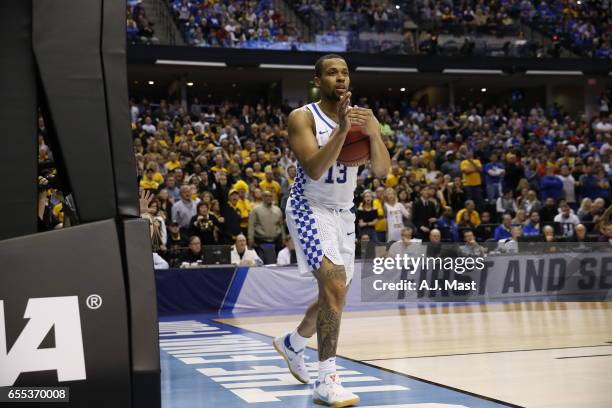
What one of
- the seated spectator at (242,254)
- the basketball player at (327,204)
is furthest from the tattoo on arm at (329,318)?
the seated spectator at (242,254)

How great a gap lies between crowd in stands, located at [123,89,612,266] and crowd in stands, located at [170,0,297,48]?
8.80ft

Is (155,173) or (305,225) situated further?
(155,173)

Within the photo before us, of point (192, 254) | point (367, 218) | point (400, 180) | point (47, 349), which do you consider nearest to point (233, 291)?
point (192, 254)

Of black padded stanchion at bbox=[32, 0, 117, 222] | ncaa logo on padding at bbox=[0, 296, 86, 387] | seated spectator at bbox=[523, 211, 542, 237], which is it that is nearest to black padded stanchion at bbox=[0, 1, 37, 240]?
black padded stanchion at bbox=[32, 0, 117, 222]

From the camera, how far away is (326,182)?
6039 mm

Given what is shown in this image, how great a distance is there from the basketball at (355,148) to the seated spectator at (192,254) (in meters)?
9.41

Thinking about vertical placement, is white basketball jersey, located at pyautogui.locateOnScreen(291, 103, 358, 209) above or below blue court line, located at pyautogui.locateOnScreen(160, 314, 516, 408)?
above

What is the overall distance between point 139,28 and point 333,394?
2489 cm

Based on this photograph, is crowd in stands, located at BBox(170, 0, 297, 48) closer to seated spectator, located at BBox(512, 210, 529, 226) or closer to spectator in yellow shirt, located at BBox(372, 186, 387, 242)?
spectator in yellow shirt, located at BBox(372, 186, 387, 242)

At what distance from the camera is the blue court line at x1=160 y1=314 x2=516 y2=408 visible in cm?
580

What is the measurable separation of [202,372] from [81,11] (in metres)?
4.67

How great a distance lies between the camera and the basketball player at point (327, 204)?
5.69 m

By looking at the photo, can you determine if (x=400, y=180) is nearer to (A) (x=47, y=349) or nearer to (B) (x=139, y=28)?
(B) (x=139, y=28)

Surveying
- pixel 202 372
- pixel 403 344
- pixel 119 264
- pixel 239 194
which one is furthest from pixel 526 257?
pixel 119 264
